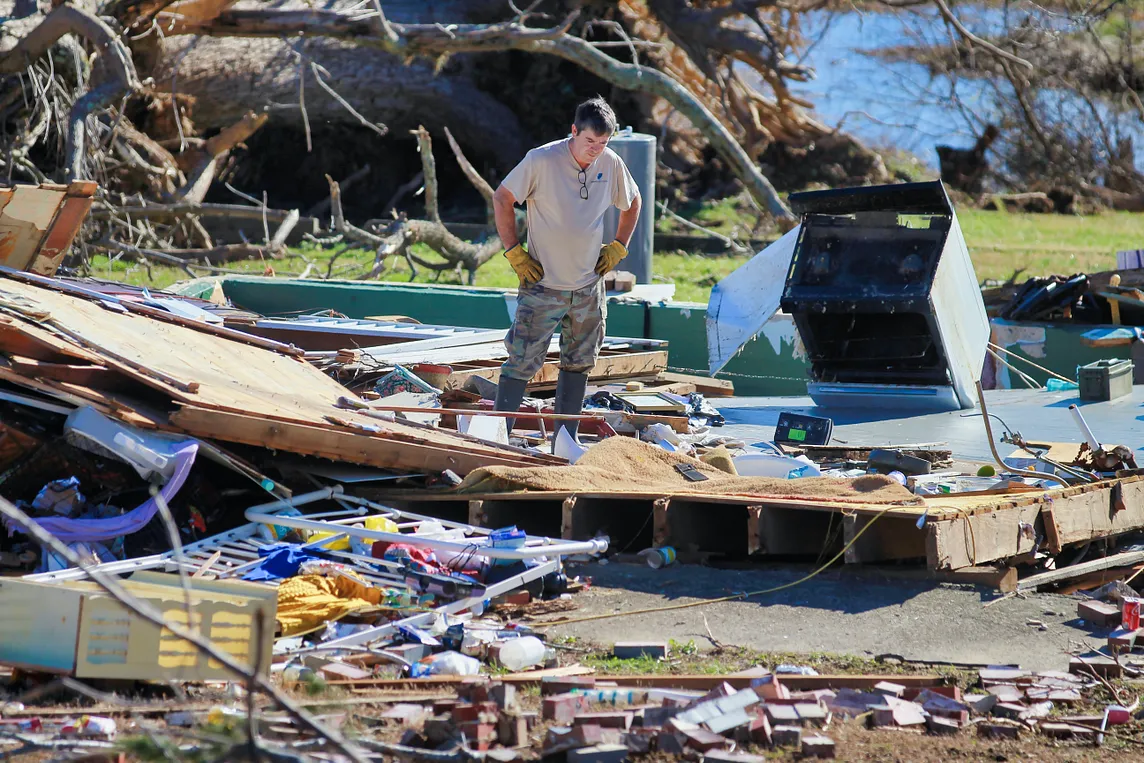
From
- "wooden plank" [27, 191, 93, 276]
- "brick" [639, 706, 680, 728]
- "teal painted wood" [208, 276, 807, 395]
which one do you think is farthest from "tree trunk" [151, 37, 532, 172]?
"brick" [639, 706, 680, 728]

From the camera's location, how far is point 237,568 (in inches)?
→ 191

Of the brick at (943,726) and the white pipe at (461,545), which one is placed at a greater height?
the white pipe at (461,545)

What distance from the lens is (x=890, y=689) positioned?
13.1ft

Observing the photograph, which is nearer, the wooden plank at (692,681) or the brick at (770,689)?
the brick at (770,689)

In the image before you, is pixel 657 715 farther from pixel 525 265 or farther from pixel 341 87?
pixel 341 87

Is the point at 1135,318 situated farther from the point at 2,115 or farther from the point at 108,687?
the point at 2,115

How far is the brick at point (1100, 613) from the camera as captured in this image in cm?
471

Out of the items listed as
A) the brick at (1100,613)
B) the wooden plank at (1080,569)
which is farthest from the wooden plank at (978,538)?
the brick at (1100,613)

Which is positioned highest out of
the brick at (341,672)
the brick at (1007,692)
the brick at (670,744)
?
the brick at (341,672)

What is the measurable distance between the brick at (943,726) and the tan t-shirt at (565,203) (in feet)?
10.8

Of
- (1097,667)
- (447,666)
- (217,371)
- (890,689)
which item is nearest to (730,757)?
(890,689)

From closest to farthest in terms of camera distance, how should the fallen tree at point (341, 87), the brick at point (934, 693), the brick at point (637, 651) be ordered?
the brick at point (934, 693)
the brick at point (637, 651)
the fallen tree at point (341, 87)

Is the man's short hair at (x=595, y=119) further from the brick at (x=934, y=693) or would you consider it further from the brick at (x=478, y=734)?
the brick at (x=478, y=734)

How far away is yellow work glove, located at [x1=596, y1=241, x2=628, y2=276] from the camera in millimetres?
6512
